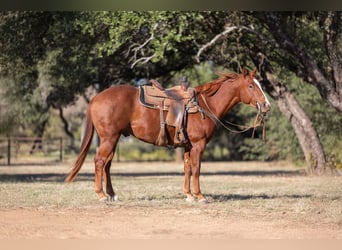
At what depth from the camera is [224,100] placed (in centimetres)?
1150

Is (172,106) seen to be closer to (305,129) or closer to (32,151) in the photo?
(305,129)

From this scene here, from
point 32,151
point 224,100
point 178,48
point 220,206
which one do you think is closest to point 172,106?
point 224,100

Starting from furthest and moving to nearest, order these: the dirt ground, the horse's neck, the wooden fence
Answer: the wooden fence
the horse's neck
the dirt ground

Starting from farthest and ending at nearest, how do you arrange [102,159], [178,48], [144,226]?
1. [178,48]
2. [102,159]
3. [144,226]

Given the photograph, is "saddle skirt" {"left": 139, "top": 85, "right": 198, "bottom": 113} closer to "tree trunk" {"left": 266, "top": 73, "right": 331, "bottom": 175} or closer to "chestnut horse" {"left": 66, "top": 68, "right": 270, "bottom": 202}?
"chestnut horse" {"left": 66, "top": 68, "right": 270, "bottom": 202}

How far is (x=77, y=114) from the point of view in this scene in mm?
50375

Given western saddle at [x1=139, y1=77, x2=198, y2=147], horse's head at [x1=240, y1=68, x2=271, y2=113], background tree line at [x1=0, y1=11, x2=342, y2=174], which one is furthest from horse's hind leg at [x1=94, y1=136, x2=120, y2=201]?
background tree line at [x1=0, y1=11, x2=342, y2=174]

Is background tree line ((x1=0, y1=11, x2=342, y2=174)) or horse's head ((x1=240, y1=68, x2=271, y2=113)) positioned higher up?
background tree line ((x1=0, y1=11, x2=342, y2=174))

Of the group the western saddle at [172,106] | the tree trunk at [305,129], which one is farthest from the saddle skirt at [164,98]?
the tree trunk at [305,129]

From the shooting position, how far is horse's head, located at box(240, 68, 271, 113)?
439 inches

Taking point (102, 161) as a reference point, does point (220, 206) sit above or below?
below

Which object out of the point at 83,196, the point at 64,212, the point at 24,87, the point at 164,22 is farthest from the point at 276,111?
the point at 64,212

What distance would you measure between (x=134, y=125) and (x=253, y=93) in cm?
210

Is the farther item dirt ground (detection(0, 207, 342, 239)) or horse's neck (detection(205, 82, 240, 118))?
horse's neck (detection(205, 82, 240, 118))
